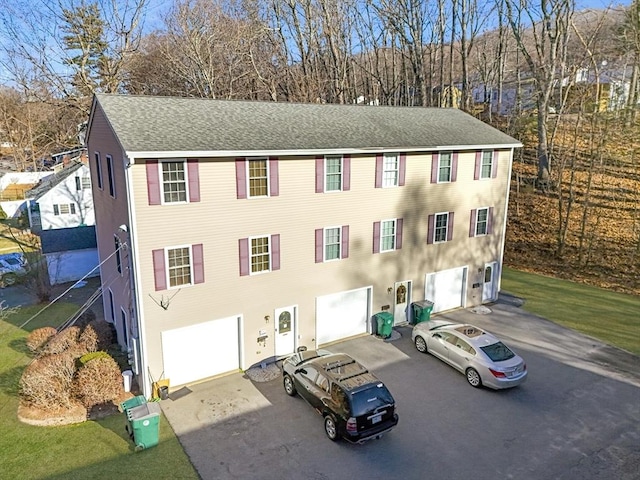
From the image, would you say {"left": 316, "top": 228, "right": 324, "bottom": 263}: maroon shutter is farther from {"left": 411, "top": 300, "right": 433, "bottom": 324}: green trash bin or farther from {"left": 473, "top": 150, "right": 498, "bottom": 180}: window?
{"left": 473, "top": 150, "right": 498, "bottom": 180}: window

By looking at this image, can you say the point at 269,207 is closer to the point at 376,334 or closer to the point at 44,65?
the point at 376,334

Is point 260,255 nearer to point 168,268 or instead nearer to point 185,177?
point 168,268

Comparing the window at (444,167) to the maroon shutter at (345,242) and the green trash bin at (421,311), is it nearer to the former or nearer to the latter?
the maroon shutter at (345,242)

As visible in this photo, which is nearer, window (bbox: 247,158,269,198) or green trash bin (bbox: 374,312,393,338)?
window (bbox: 247,158,269,198)

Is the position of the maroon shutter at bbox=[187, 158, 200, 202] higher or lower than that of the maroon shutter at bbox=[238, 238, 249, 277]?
higher

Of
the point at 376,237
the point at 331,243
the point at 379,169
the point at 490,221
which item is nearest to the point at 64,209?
the point at 331,243

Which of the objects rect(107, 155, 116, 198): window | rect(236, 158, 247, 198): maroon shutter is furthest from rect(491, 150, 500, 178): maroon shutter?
rect(107, 155, 116, 198): window
